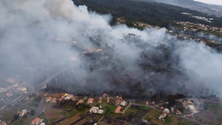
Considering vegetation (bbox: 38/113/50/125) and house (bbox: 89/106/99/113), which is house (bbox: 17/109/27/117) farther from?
house (bbox: 89/106/99/113)

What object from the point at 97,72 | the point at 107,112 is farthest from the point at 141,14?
the point at 107,112

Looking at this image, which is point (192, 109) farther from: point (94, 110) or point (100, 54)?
point (100, 54)

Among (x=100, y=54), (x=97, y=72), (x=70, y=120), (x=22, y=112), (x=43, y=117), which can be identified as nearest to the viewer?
(x=70, y=120)

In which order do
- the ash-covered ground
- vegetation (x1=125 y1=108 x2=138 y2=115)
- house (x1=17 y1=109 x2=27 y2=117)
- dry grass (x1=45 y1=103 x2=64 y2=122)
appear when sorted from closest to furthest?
1. dry grass (x1=45 y1=103 x2=64 y2=122)
2. house (x1=17 y1=109 x2=27 y2=117)
3. vegetation (x1=125 y1=108 x2=138 y2=115)
4. the ash-covered ground

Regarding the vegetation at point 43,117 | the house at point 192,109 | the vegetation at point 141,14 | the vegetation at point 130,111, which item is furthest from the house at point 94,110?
the vegetation at point 141,14

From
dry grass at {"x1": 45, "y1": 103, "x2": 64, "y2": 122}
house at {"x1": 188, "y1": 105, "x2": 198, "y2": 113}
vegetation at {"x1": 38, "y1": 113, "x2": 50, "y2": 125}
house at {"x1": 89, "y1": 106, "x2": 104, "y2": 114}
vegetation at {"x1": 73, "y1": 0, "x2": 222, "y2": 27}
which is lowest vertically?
vegetation at {"x1": 38, "y1": 113, "x2": 50, "y2": 125}

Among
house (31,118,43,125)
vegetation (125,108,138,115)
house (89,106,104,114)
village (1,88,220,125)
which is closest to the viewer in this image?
house (31,118,43,125)

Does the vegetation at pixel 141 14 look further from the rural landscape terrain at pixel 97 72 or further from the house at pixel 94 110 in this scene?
the house at pixel 94 110

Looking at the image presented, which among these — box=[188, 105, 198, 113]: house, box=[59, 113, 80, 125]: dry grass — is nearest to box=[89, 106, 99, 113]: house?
box=[59, 113, 80, 125]: dry grass
